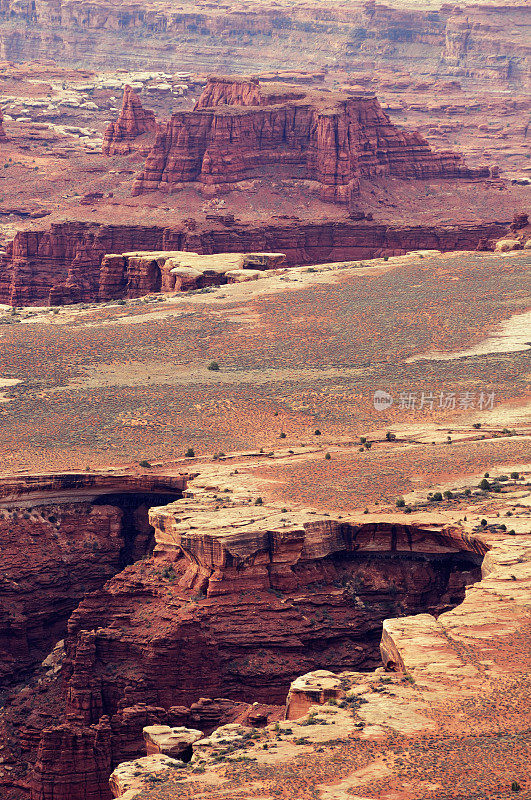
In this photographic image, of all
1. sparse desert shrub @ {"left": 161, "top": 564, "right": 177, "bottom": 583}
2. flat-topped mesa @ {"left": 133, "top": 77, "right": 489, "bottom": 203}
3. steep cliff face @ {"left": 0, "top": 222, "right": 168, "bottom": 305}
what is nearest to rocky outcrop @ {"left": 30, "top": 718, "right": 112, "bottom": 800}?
sparse desert shrub @ {"left": 161, "top": 564, "right": 177, "bottom": 583}

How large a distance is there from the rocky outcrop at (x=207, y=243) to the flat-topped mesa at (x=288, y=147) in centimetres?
1795

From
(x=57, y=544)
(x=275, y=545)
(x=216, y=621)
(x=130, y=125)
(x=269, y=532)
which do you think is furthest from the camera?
(x=130, y=125)

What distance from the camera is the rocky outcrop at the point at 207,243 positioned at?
146625mm

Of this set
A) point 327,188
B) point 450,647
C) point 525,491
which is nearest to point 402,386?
point 525,491

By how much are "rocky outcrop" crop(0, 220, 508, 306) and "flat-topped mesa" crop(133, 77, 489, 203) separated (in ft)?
58.9

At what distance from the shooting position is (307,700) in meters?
54.7

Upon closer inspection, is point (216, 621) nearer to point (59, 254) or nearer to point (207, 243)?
point (207, 243)

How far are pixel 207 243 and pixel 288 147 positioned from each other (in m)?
32.5

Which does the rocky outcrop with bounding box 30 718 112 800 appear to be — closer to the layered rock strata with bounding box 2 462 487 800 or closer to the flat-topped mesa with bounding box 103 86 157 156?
the layered rock strata with bounding box 2 462 487 800

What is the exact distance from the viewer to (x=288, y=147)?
176 meters

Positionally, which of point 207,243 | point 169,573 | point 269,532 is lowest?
point 169,573

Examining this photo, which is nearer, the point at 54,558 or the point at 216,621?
the point at 216,621

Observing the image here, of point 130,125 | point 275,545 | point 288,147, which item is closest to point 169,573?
point 275,545

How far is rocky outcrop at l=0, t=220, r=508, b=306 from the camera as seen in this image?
14662 centimetres
